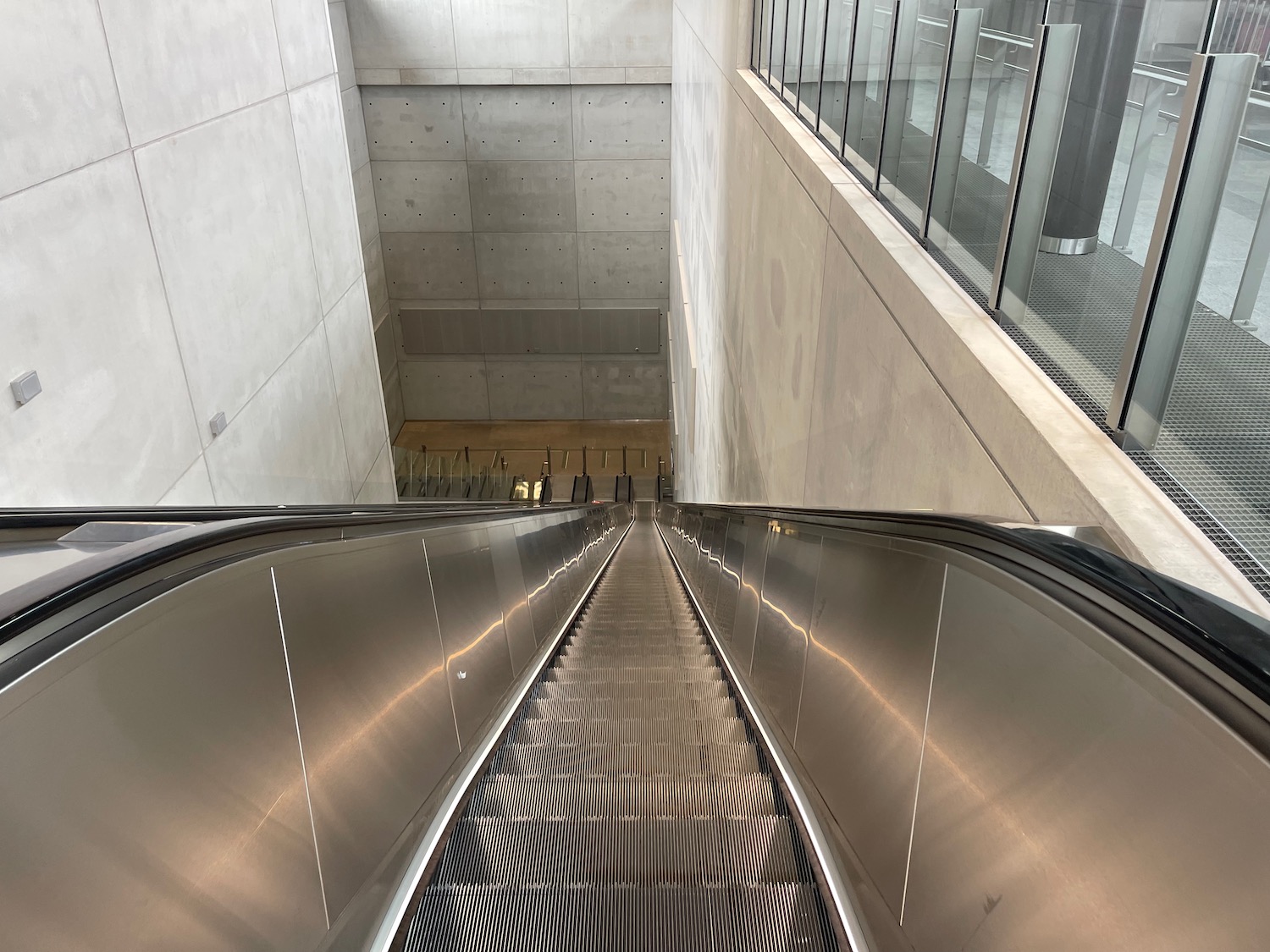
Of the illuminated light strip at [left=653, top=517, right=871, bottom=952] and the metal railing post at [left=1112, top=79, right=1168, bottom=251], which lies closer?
the illuminated light strip at [left=653, top=517, right=871, bottom=952]

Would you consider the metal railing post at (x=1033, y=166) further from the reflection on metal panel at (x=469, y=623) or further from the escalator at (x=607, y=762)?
the reflection on metal panel at (x=469, y=623)

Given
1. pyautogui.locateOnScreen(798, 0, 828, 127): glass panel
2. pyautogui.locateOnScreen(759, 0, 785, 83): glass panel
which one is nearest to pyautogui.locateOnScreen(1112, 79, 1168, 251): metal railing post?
pyautogui.locateOnScreen(798, 0, 828, 127): glass panel

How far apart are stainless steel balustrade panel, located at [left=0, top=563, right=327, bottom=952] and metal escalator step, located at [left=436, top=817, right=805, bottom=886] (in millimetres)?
729

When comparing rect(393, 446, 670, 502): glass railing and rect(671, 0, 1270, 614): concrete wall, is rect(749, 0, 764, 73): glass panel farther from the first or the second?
rect(393, 446, 670, 502): glass railing

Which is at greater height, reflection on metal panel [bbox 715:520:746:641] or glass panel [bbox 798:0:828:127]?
glass panel [bbox 798:0:828:127]

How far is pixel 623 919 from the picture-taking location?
89.1 inches

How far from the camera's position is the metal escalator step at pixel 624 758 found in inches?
136

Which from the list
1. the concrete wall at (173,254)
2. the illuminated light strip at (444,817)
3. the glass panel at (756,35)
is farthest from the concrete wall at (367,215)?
the illuminated light strip at (444,817)

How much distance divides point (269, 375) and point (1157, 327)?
749 cm

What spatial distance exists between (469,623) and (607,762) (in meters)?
0.96

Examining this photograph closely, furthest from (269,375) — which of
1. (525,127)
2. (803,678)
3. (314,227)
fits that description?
(525,127)

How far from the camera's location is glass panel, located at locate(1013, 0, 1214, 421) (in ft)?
7.63

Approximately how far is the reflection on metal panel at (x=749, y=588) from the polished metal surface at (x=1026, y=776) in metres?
2.25

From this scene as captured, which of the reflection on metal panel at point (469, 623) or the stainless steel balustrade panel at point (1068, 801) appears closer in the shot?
the stainless steel balustrade panel at point (1068, 801)
